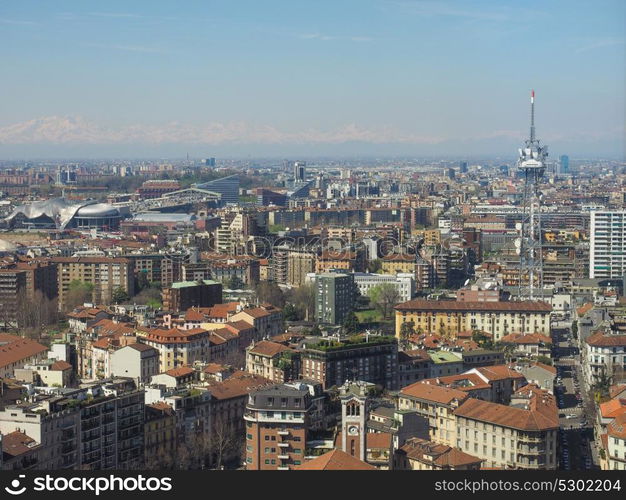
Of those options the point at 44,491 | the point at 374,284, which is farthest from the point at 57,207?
the point at 44,491

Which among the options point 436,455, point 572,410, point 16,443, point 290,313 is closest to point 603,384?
point 572,410

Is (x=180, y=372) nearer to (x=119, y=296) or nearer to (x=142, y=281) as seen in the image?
(x=119, y=296)

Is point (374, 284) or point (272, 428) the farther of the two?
point (374, 284)

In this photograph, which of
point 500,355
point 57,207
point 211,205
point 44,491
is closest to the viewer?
point 44,491

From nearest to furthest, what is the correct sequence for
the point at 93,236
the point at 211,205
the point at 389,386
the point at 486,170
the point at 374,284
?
1. the point at 389,386
2. the point at 374,284
3. the point at 93,236
4. the point at 211,205
5. the point at 486,170

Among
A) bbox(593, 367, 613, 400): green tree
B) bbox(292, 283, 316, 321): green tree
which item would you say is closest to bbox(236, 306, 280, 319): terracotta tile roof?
bbox(292, 283, 316, 321): green tree

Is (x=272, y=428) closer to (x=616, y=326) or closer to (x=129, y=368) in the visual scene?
(x=129, y=368)

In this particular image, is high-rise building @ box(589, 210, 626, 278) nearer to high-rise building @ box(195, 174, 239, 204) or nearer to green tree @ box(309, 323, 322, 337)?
green tree @ box(309, 323, 322, 337)
